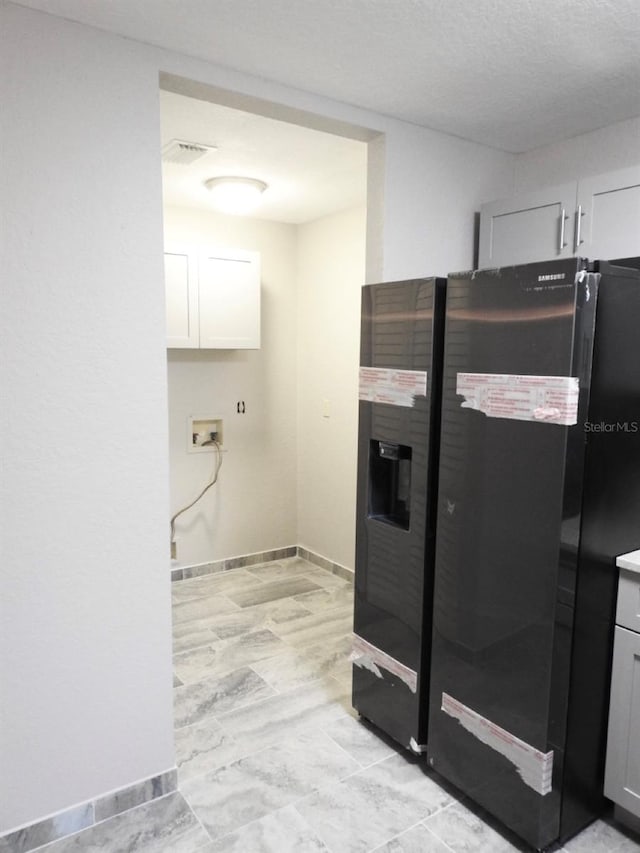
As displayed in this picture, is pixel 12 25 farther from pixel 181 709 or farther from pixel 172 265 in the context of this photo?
pixel 181 709

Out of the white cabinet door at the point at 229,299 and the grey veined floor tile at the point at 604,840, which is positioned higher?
the white cabinet door at the point at 229,299

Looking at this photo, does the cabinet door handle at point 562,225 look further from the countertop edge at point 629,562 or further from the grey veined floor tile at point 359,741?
the grey veined floor tile at point 359,741

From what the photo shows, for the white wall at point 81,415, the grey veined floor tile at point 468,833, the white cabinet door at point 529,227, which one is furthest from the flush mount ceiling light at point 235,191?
the grey veined floor tile at point 468,833

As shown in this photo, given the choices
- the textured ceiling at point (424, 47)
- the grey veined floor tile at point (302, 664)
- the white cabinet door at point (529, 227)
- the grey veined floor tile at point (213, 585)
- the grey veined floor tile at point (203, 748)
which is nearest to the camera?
the textured ceiling at point (424, 47)

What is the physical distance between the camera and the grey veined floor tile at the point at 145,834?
186 cm

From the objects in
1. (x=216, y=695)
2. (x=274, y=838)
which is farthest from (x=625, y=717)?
(x=216, y=695)

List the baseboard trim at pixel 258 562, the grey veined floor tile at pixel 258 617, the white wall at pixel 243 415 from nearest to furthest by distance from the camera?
1. the grey veined floor tile at pixel 258 617
2. the white wall at pixel 243 415
3. the baseboard trim at pixel 258 562

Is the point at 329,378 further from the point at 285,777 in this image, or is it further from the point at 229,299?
the point at 285,777

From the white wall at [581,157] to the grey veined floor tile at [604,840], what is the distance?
233cm

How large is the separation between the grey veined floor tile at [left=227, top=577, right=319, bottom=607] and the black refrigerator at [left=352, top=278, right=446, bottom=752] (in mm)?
1403

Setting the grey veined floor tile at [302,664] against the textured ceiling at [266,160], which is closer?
the textured ceiling at [266,160]

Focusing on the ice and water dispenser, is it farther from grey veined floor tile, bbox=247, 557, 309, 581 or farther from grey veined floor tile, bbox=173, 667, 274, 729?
grey veined floor tile, bbox=247, 557, 309, 581

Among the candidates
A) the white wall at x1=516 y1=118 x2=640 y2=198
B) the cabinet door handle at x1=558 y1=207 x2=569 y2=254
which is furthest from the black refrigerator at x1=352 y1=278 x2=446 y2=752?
the white wall at x1=516 y1=118 x2=640 y2=198

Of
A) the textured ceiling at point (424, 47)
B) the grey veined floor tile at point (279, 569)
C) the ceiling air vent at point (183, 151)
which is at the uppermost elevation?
the textured ceiling at point (424, 47)
